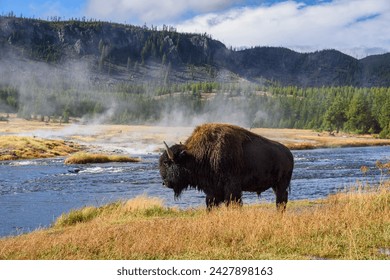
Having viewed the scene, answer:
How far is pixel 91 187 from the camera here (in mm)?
31219

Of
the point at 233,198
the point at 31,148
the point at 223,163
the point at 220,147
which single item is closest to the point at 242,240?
the point at 233,198

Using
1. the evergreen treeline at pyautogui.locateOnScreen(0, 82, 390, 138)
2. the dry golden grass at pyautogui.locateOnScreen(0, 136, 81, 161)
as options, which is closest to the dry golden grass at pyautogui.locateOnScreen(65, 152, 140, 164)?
the dry golden grass at pyautogui.locateOnScreen(0, 136, 81, 161)

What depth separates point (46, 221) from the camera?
19156 mm

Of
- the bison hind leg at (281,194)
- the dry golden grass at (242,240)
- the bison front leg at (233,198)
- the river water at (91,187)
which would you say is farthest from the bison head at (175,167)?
the river water at (91,187)

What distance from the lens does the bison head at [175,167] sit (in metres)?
11.8

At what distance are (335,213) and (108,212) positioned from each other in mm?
9470

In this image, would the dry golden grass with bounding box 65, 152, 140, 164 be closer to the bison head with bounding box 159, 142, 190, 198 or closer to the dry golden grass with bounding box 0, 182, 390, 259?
the bison head with bounding box 159, 142, 190, 198

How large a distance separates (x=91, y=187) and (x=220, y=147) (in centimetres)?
2145

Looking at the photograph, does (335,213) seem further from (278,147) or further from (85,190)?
(85,190)

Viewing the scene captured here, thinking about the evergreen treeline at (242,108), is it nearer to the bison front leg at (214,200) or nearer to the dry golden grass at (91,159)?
the dry golden grass at (91,159)

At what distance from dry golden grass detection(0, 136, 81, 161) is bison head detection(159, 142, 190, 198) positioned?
45891 mm

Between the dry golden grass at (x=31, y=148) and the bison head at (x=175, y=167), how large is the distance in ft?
151

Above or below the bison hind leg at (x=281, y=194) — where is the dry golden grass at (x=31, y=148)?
below
